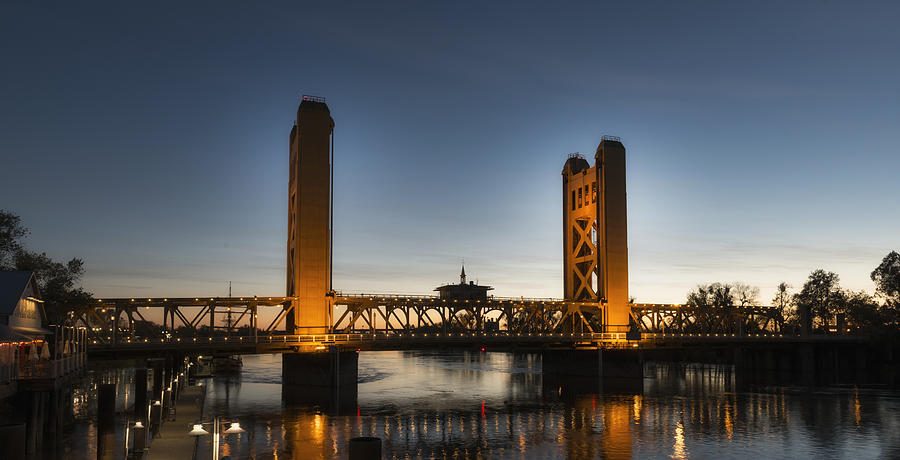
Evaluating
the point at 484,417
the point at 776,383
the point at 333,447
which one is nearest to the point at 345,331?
the point at 484,417

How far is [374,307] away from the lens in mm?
76562

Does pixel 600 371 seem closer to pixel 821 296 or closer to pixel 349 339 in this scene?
pixel 349 339

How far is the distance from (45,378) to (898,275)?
105551 millimetres

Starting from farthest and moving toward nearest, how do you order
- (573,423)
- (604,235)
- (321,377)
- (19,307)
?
(604,235), (321,377), (573,423), (19,307)

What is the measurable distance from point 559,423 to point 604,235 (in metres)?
43.9

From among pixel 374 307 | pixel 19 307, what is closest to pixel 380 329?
pixel 374 307

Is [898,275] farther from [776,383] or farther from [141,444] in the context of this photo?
[141,444]

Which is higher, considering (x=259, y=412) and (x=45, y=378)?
(x=45, y=378)

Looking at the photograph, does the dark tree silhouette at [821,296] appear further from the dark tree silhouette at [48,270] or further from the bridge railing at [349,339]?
the dark tree silhouette at [48,270]

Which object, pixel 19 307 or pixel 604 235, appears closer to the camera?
pixel 19 307

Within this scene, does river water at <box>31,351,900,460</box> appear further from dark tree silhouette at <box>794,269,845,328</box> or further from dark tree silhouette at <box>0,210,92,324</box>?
dark tree silhouette at <box>794,269,845,328</box>

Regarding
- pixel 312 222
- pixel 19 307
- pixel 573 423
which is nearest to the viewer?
pixel 19 307

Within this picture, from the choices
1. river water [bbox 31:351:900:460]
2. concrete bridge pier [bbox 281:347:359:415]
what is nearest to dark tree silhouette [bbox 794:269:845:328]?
river water [bbox 31:351:900:460]

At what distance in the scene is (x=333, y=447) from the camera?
128 ft
